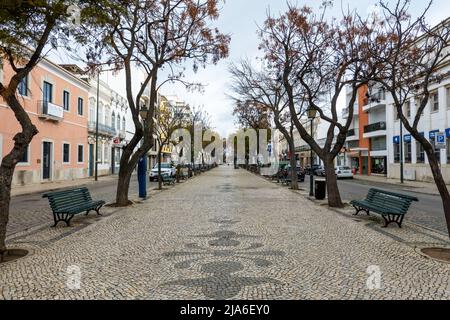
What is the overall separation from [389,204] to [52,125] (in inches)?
997

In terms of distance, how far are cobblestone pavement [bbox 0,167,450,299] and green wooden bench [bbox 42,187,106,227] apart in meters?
0.39

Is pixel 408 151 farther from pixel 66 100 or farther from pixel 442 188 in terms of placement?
pixel 66 100

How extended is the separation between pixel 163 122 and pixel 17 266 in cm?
2801

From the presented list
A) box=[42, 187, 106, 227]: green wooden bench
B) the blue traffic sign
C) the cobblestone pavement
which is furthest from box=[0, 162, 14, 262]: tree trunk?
the blue traffic sign

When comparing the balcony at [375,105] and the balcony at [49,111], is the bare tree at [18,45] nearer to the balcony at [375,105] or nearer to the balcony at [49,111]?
the balcony at [49,111]

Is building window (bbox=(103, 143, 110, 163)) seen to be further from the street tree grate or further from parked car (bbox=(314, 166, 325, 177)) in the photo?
the street tree grate

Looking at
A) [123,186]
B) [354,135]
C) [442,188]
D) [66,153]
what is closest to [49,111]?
[66,153]

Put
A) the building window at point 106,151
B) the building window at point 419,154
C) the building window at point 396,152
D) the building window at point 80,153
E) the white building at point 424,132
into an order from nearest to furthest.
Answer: the white building at point 424,132, the building window at point 419,154, the building window at point 80,153, the building window at point 396,152, the building window at point 106,151

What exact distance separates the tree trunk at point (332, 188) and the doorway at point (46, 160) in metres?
21.1

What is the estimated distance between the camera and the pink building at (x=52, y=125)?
22.6m

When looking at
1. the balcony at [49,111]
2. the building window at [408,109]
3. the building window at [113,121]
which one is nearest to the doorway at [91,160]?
the building window at [113,121]
